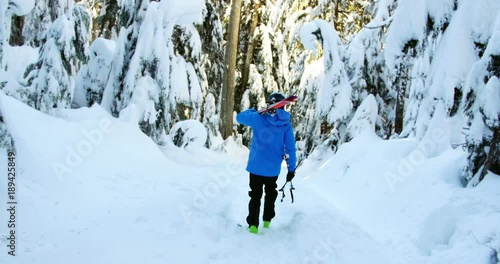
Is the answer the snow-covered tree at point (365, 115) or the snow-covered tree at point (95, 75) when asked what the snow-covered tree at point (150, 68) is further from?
the snow-covered tree at point (365, 115)

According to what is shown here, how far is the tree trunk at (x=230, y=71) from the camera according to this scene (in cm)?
1386

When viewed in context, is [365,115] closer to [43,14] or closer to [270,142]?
[270,142]

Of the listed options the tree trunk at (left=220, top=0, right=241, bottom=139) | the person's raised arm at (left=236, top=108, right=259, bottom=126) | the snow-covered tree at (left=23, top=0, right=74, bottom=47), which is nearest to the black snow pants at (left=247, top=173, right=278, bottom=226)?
the person's raised arm at (left=236, top=108, right=259, bottom=126)

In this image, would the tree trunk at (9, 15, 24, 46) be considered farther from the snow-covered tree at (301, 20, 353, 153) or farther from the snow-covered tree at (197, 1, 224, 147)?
the snow-covered tree at (301, 20, 353, 153)

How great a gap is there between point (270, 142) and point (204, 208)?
139 centimetres

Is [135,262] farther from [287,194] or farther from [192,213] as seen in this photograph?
[287,194]

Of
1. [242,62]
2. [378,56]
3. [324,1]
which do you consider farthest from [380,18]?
[242,62]

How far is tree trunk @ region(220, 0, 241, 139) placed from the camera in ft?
45.5

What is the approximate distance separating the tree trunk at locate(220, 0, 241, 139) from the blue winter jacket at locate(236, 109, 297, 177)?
9.17 meters

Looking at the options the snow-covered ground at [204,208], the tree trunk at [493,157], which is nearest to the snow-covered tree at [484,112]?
the tree trunk at [493,157]

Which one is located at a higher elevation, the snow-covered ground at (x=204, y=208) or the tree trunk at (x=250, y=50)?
the tree trunk at (x=250, y=50)

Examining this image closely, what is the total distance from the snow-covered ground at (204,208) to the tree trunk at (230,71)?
685 cm

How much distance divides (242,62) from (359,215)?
1458 cm

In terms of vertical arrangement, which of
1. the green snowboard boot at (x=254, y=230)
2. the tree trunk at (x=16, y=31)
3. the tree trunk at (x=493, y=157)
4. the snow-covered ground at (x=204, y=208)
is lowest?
the green snowboard boot at (x=254, y=230)
